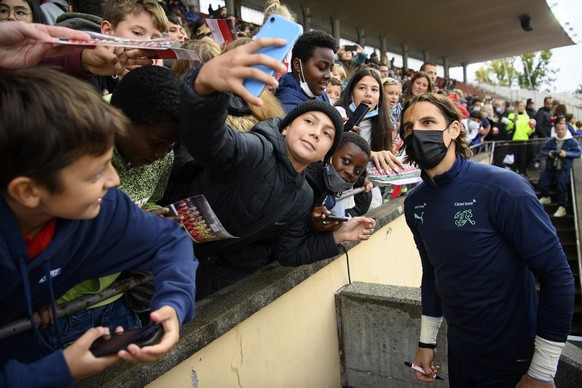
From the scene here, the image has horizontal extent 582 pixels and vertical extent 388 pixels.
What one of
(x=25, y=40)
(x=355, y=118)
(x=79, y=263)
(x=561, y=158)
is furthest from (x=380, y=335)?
(x=561, y=158)

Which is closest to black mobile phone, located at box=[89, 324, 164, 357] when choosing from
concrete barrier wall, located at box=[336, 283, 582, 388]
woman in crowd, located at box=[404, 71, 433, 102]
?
concrete barrier wall, located at box=[336, 283, 582, 388]

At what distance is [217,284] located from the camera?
2.55 metres

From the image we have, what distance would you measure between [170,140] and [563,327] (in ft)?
6.20

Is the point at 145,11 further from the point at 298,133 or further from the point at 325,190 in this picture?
the point at 325,190

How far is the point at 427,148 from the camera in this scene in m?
2.22

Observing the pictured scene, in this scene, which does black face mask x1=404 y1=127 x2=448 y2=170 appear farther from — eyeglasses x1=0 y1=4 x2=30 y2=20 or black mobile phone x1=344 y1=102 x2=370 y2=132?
eyeglasses x1=0 y1=4 x2=30 y2=20

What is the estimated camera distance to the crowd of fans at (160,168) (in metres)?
1.08

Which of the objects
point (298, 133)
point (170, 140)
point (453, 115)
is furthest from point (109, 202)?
point (453, 115)

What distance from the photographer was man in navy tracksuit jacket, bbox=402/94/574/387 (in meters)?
1.87

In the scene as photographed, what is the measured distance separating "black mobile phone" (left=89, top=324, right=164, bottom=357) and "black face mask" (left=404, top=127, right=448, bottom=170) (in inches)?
63.8

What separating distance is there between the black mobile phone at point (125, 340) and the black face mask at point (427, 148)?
5.32 feet

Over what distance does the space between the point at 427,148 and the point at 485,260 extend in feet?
2.10

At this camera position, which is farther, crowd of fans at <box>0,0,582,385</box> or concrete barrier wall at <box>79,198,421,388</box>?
concrete barrier wall at <box>79,198,421,388</box>

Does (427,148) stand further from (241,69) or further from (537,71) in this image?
(537,71)
